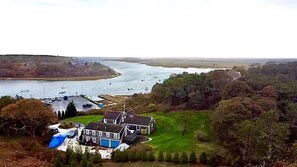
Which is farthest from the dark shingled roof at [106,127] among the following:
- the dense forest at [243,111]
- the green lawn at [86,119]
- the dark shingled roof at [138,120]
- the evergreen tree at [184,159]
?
the dense forest at [243,111]

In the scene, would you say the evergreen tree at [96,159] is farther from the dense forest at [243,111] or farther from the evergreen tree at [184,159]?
the dense forest at [243,111]

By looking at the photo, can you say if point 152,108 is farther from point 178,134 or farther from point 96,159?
point 96,159

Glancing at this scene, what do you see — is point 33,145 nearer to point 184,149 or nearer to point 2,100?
point 2,100

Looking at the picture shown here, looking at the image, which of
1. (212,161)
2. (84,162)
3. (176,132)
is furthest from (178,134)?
(84,162)

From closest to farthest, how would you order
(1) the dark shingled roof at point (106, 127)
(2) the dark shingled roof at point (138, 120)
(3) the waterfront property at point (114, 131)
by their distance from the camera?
(3) the waterfront property at point (114, 131) → (1) the dark shingled roof at point (106, 127) → (2) the dark shingled roof at point (138, 120)

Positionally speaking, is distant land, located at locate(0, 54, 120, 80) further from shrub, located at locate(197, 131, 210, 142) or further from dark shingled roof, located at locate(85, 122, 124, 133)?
shrub, located at locate(197, 131, 210, 142)

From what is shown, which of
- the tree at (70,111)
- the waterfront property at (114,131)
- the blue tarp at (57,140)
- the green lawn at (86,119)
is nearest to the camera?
the blue tarp at (57,140)

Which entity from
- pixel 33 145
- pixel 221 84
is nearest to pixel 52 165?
pixel 33 145
